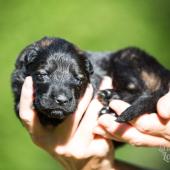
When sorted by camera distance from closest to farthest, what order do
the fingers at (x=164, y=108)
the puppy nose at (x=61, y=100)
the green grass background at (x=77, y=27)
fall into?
the fingers at (x=164, y=108) → the puppy nose at (x=61, y=100) → the green grass background at (x=77, y=27)

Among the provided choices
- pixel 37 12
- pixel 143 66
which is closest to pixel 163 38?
pixel 37 12

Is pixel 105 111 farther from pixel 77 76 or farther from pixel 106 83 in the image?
pixel 106 83

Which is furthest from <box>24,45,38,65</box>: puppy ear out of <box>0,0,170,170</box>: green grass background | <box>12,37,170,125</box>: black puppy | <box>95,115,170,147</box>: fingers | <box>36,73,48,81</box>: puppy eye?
<box>0,0,170,170</box>: green grass background

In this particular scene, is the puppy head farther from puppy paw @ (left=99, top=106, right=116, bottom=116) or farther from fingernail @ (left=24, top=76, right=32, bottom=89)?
Answer: puppy paw @ (left=99, top=106, right=116, bottom=116)

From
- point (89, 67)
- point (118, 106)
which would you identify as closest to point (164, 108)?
point (118, 106)

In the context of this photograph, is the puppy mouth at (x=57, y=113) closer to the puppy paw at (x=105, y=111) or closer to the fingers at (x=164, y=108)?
the puppy paw at (x=105, y=111)

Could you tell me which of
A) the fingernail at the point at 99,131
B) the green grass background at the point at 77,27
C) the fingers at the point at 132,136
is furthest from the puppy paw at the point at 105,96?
the green grass background at the point at 77,27
